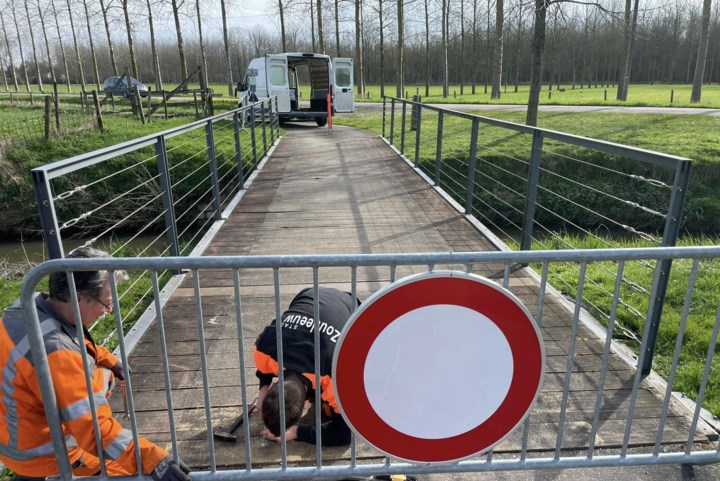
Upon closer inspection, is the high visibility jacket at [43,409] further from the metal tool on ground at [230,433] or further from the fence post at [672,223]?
the fence post at [672,223]

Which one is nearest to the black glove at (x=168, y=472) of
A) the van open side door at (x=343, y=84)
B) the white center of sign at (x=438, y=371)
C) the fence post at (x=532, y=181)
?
the white center of sign at (x=438, y=371)

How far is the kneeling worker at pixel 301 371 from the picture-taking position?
2232 millimetres

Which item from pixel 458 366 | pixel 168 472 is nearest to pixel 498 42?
pixel 458 366

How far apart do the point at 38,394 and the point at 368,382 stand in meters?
1.17

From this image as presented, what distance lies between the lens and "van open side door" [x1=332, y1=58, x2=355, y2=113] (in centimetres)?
1827

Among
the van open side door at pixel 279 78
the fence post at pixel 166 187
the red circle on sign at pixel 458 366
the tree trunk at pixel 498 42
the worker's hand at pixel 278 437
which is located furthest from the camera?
the tree trunk at pixel 498 42

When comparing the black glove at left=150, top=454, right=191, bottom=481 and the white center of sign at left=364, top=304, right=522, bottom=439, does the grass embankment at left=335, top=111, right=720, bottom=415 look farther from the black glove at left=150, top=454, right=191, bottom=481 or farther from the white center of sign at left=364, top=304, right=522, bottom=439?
the black glove at left=150, top=454, right=191, bottom=481

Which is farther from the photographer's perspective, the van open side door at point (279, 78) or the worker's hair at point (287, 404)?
the van open side door at point (279, 78)

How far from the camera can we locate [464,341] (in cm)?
174

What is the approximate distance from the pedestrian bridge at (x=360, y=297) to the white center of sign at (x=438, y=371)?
0.21 feet

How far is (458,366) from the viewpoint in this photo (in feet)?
5.81

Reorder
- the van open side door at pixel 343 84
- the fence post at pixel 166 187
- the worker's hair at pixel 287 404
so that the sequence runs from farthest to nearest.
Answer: the van open side door at pixel 343 84, the fence post at pixel 166 187, the worker's hair at pixel 287 404

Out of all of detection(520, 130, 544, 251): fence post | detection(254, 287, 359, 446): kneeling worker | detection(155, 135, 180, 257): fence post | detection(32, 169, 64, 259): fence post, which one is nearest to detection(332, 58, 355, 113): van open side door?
detection(520, 130, 544, 251): fence post

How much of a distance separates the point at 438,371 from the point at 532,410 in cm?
115
